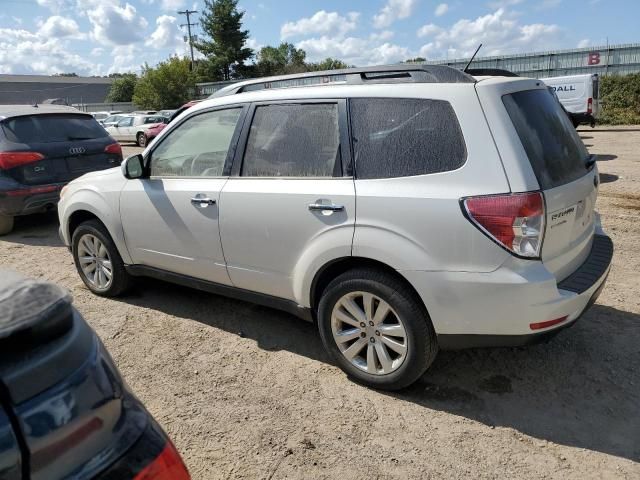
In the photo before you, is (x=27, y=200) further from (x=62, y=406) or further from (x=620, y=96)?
(x=620, y=96)

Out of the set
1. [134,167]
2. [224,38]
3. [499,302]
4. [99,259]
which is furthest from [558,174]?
[224,38]

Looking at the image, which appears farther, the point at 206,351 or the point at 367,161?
the point at 206,351

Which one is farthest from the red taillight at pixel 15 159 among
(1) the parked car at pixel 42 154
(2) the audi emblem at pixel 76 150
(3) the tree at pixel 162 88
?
(3) the tree at pixel 162 88

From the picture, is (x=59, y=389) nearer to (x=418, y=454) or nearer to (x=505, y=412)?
(x=418, y=454)

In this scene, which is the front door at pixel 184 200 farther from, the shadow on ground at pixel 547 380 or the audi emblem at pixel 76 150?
the audi emblem at pixel 76 150

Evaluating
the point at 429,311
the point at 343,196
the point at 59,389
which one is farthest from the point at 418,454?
the point at 59,389

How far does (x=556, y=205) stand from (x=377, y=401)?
154 centimetres

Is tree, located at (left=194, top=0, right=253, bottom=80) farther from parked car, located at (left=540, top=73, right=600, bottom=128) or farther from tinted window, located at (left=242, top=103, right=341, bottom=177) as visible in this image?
tinted window, located at (left=242, top=103, right=341, bottom=177)

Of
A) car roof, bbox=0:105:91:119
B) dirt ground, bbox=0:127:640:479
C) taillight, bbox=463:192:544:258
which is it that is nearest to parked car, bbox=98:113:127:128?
car roof, bbox=0:105:91:119

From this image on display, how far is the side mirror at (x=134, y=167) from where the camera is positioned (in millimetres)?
4211

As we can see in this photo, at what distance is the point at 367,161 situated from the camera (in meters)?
3.10

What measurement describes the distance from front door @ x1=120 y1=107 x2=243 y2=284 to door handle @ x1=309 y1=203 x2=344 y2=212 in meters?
0.83

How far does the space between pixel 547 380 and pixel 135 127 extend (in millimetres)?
23846

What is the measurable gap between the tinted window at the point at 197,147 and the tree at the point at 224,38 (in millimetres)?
56700
